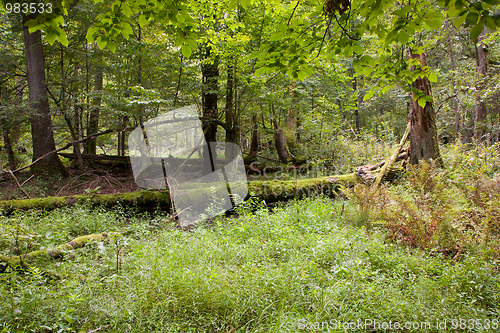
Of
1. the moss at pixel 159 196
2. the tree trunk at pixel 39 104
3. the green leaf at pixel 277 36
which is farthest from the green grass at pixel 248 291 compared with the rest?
the tree trunk at pixel 39 104

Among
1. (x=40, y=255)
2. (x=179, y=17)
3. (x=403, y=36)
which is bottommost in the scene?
(x=40, y=255)

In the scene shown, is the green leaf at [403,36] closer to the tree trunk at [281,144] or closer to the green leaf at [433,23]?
the green leaf at [433,23]

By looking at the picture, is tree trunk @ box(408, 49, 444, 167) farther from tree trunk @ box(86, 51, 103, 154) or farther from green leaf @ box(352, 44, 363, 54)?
tree trunk @ box(86, 51, 103, 154)

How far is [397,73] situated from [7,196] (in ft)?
33.4

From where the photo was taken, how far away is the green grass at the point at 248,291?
2027 millimetres

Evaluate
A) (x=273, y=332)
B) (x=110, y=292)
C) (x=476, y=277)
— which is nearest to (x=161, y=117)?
(x=110, y=292)

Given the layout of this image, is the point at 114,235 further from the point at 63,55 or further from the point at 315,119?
the point at 315,119

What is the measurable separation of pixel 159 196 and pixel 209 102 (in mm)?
5293

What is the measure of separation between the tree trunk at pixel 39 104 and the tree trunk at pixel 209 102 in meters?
5.48

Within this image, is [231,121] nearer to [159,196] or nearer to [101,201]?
[159,196]

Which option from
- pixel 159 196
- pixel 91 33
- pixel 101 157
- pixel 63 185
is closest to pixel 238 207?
pixel 159 196

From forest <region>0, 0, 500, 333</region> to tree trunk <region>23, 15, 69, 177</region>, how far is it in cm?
5

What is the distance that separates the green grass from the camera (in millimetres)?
2027

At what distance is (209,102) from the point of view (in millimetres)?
10211
